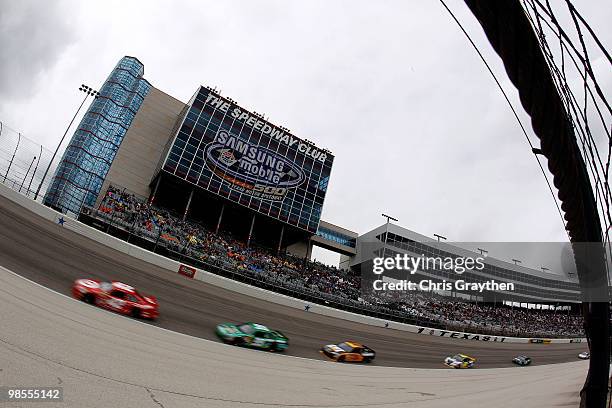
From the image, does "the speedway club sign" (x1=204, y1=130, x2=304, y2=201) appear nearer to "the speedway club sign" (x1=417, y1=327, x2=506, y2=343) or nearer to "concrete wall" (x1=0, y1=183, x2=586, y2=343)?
"concrete wall" (x1=0, y1=183, x2=586, y2=343)

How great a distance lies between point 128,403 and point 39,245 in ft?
62.0

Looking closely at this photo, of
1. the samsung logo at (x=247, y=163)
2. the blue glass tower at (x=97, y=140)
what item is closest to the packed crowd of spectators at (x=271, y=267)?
the samsung logo at (x=247, y=163)

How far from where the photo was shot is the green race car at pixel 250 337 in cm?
1366

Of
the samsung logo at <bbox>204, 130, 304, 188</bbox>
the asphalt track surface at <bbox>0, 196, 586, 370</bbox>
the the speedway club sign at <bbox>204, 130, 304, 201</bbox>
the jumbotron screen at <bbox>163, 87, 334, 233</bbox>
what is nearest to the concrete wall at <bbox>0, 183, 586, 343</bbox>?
the asphalt track surface at <bbox>0, 196, 586, 370</bbox>

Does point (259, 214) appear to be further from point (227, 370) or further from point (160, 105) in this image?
point (227, 370)

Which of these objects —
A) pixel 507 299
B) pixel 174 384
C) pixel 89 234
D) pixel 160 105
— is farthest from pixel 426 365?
pixel 507 299

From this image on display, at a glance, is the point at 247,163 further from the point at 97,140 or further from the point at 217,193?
the point at 97,140

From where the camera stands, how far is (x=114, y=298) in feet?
41.0

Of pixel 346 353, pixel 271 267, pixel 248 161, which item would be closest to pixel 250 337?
pixel 346 353

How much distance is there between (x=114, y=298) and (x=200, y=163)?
31.8 metres

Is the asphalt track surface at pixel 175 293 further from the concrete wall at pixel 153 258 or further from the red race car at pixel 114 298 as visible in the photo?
the concrete wall at pixel 153 258

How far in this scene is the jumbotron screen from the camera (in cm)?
4216

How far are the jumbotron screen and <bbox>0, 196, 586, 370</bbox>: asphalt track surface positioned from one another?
1898 centimetres

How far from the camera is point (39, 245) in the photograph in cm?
1872
